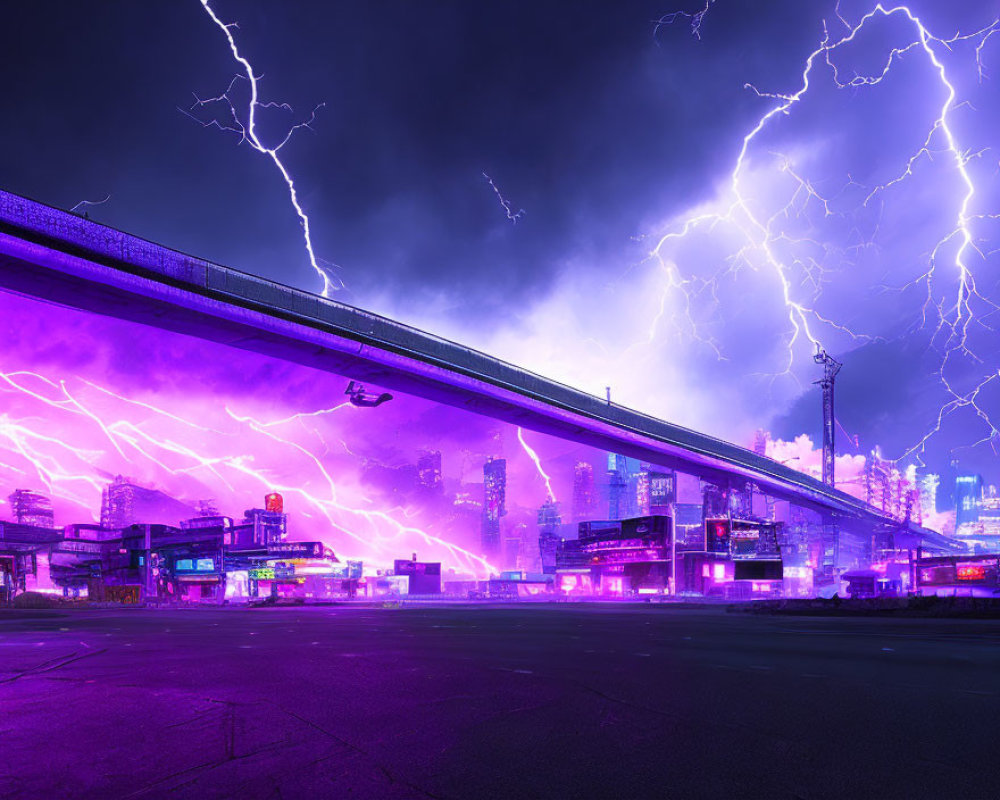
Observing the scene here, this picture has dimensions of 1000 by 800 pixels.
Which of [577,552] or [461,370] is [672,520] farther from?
[461,370]

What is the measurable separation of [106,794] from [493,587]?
4662 inches

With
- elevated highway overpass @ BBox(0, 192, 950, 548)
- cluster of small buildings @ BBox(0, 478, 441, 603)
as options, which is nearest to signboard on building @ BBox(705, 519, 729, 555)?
elevated highway overpass @ BBox(0, 192, 950, 548)

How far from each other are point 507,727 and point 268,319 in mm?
34540

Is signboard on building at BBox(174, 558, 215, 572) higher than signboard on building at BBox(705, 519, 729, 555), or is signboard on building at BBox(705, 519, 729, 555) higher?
signboard on building at BBox(705, 519, 729, 555)

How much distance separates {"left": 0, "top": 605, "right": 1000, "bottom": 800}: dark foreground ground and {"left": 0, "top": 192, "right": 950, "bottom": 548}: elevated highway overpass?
2366cm

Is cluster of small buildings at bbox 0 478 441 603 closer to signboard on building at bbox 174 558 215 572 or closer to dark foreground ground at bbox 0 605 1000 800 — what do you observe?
signboard on building at bbox 174 558 215 572

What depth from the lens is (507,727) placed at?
5441 millimetres

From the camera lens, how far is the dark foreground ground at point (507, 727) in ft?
13.0

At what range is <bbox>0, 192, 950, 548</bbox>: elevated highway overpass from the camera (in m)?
28.5

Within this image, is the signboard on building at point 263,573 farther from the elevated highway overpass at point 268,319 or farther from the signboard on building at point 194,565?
the elevated highway overpass at point 268,319

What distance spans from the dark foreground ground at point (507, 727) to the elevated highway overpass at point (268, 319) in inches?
931

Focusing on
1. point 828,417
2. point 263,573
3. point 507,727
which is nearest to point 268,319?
point 507,727

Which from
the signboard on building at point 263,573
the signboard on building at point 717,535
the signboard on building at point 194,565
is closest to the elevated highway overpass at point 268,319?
the signboard on building at point 717,535

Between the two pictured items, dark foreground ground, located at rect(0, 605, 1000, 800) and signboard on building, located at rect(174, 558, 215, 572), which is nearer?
dark foreground ground, located at rect(0, 605, 1000, 800)
